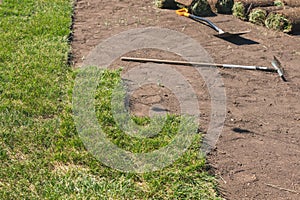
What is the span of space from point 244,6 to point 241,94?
117 inches

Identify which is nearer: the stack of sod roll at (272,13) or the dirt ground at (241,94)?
the dirt ground at (241,94)

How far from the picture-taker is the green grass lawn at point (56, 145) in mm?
4176

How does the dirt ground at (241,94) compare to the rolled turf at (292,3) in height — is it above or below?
below

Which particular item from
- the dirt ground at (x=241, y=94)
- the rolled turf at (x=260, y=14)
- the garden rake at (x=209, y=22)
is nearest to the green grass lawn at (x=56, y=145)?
the dirt ground at (x=241, y=94)

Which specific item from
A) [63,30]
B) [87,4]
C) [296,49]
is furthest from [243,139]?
[87,4]

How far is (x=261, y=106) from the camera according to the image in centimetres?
564

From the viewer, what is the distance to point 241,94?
19.3ft

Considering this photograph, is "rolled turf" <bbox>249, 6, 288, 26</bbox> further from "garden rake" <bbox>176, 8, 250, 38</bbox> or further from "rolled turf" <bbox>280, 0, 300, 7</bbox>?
"garden rake" <bbox>176, 8, 250, 38</bbox>

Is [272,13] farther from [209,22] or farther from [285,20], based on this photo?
[209,22]

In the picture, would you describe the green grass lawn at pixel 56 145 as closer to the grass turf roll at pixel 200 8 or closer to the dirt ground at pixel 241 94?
the dirt ground at pixel 241 94

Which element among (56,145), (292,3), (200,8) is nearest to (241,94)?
(56,145)

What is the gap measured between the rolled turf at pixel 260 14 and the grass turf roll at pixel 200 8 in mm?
834

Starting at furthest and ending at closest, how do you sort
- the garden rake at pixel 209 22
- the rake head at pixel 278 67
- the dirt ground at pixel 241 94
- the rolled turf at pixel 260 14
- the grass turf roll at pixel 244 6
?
the grass turf roll at pixel 244 6 → the rolled turf at pixel 260 14 → the garden rake at pixel 209 22 → the rake head at pixel 278 67 → the dirt ground at pixel 241 94

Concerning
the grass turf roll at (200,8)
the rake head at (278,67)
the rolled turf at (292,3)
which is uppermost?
the rolled turf at (292,3)
